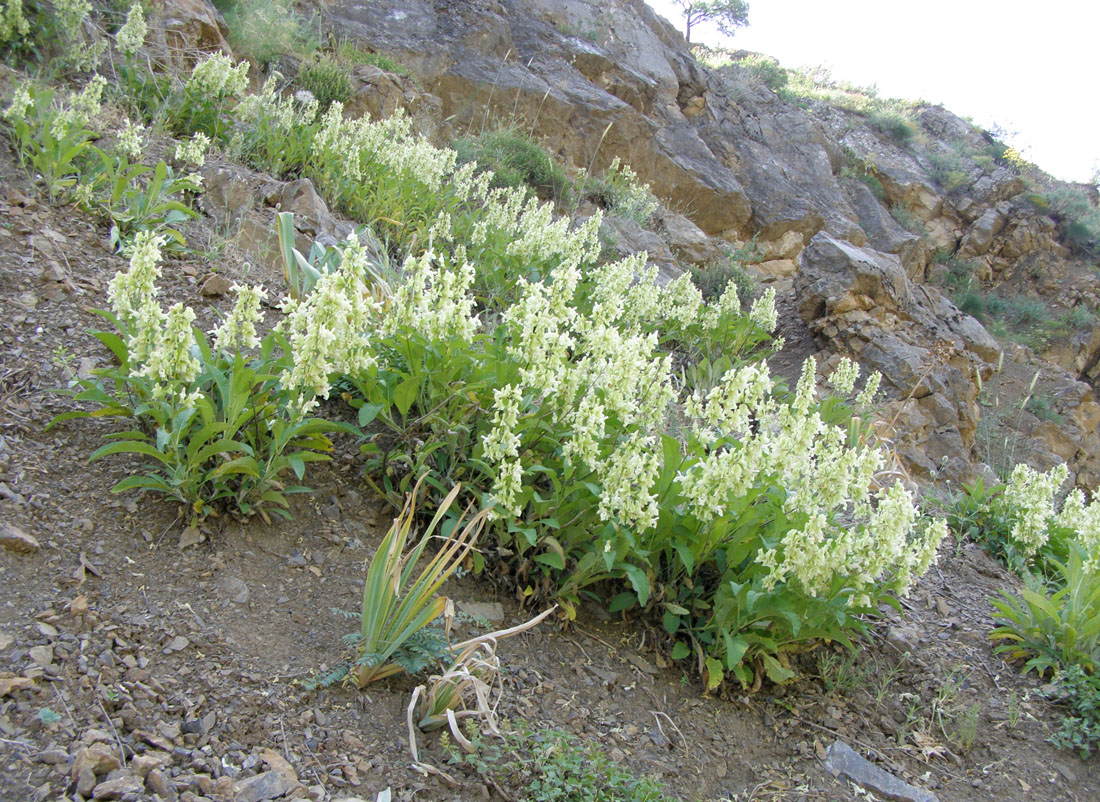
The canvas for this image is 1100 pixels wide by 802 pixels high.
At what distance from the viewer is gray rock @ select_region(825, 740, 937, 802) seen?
9.80ft

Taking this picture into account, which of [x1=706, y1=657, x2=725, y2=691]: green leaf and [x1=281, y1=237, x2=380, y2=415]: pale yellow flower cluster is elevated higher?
[x1=281, y1=237, x2=380, y2=415]: pale yellow flower cluster

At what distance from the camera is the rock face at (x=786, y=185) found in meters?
9.58

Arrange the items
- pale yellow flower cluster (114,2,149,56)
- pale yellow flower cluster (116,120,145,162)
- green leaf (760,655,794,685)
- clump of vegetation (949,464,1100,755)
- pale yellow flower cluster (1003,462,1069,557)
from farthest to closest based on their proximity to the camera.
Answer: pale yellow flower cluster (114,2,149,56)
pale yellow flower cluster (1003,462,1069,557)
pale yellow flower cluster (116,120,145,162)
clump of vegetation (949,464,1100,755)
green leaf (760,655,794,685)

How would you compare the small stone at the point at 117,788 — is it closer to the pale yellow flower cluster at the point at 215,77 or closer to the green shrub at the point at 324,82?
the pale yellow flower cluster at the point at 215,77

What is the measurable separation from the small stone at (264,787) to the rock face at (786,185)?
4.72m

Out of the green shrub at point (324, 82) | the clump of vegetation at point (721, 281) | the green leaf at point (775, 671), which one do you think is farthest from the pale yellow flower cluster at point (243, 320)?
the clump of vegetation at point (721, 281)

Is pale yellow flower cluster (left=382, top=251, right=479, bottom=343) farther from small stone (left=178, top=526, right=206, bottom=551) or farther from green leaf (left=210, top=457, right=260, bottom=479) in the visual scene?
small stone (left=178, top=526, right=206, bottom=551)

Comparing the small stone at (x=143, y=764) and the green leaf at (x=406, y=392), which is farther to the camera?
the green leaf at (x=406, y=392)

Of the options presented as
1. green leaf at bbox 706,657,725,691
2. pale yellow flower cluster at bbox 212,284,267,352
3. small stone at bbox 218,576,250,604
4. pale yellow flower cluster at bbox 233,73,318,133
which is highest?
pale yellow flower cluster at bbox 233,73,318,133

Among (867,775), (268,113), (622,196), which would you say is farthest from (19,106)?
(622,196)

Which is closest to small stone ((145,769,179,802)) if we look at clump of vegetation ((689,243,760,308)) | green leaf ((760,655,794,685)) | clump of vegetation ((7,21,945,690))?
clump of vegetation ((7,21,945,690))

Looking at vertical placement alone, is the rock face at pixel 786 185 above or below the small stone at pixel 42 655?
above

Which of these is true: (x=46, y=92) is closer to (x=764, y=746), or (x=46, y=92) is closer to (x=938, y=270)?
(x=764, y=746)

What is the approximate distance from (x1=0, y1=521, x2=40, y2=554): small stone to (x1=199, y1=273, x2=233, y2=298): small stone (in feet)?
7.48
